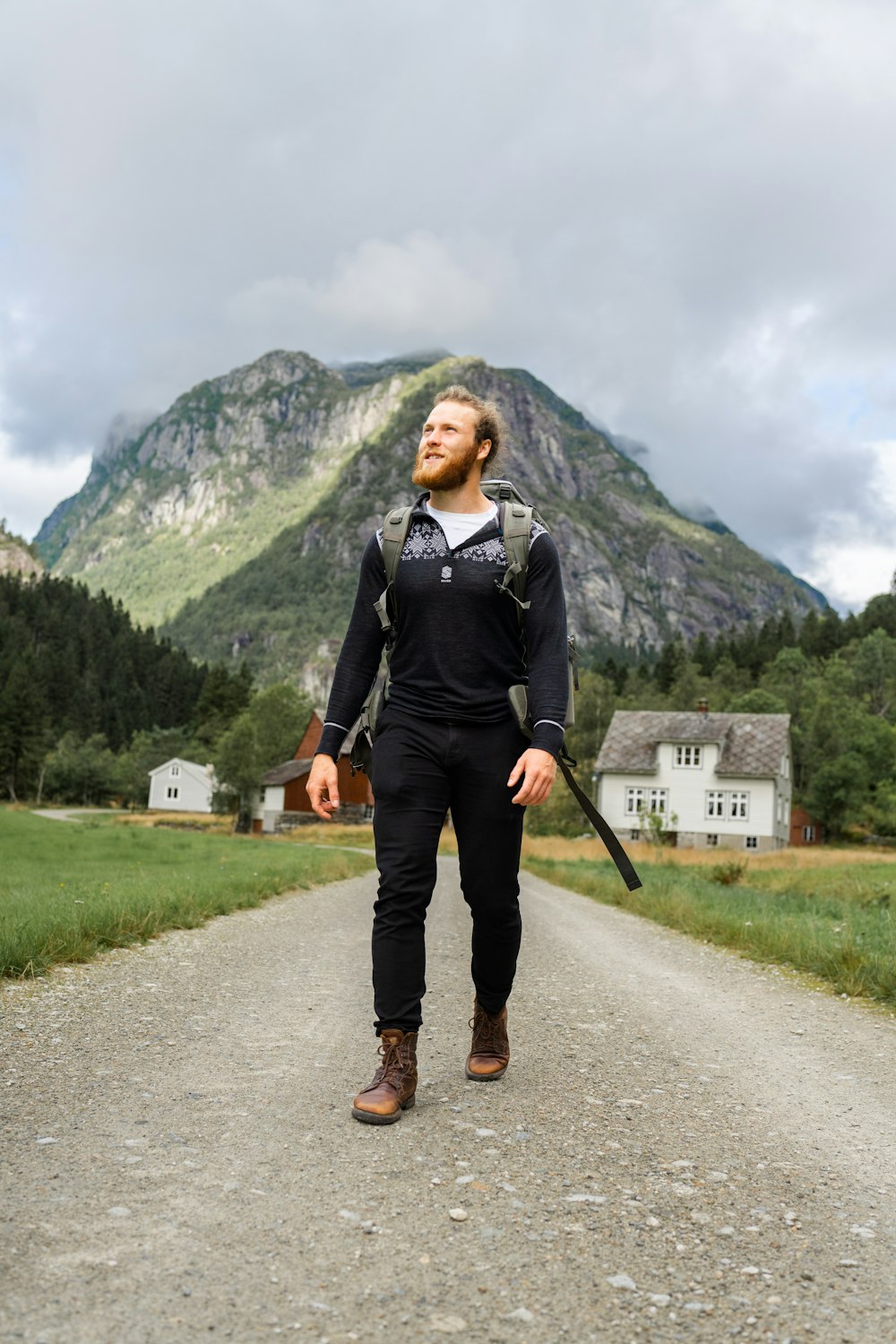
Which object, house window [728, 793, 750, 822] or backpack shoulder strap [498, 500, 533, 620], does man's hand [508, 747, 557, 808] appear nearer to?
backpack shoulder strap [498, 500, 533, 620]

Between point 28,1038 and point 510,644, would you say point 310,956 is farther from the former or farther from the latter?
point 510,644

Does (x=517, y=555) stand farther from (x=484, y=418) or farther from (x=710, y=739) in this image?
(x=710, y=739)

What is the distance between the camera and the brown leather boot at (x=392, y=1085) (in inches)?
141

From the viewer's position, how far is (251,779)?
6775 cm

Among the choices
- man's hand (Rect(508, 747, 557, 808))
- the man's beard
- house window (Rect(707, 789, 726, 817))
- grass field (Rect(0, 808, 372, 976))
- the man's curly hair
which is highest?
the man's curly hair

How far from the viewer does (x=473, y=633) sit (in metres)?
4.22

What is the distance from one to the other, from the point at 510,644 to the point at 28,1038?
2805 mm

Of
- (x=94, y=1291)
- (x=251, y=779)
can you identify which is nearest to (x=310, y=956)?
(x=94, y=1291)

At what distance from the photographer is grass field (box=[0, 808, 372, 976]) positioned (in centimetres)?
712

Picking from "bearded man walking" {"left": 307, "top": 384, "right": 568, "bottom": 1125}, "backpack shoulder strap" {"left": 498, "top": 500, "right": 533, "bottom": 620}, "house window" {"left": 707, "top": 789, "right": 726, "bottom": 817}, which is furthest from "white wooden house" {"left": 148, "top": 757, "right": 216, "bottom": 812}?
"backpack shoulder strap" {"left": 498, "top": 500, "right": 533, "bottom": 620}

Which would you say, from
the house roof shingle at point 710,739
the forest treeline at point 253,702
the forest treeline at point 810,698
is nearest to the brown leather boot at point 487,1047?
the forest treeline at point 810,698

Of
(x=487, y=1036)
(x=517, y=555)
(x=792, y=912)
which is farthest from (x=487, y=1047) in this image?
(x=792, y=912)

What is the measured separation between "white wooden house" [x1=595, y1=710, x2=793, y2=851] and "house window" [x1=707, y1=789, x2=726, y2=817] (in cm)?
5

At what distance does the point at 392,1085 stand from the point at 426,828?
3.12 ft
